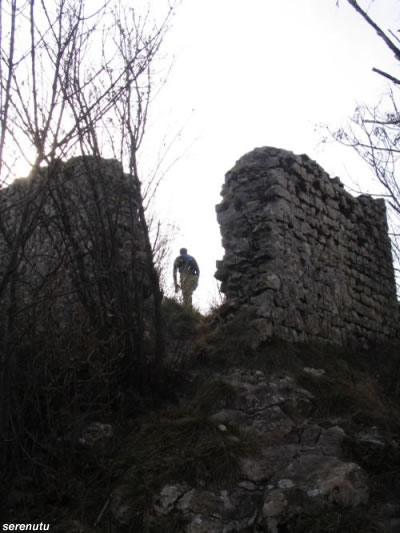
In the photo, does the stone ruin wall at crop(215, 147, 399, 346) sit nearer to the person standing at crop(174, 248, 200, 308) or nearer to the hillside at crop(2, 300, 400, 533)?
the hillside at crop(2, 300, 400, 533)

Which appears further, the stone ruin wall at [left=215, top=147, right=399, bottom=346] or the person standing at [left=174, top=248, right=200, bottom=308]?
the person standing at [left=174, top=248, right=200, bottom=308]

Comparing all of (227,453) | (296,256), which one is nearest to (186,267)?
(296,256)

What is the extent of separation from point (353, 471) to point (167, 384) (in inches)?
69.2

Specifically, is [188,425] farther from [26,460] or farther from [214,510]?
[26,460]

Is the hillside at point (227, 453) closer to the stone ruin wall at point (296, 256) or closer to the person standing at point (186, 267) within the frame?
the stone ruin wall at point (296, 256)

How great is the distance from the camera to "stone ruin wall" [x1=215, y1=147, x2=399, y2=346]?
207 inches

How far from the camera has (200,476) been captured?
334 centimetres

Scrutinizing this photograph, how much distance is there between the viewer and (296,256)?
557 centimetres

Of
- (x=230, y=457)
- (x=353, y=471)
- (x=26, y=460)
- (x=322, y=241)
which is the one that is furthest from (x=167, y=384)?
(x=322, y=241)

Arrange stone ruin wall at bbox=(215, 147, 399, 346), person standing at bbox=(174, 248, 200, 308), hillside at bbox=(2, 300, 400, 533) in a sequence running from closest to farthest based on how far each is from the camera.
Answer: hillside at bbox=(2, 300, 400, 533), stone ruin wall at bbox=(215, 147, 399, 346), person standing at bbox=(174, 248, 200, 308)

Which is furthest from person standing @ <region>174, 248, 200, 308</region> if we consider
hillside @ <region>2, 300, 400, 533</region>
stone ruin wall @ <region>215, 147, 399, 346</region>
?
hillside @ <region>2, 300, 400, 533</region>

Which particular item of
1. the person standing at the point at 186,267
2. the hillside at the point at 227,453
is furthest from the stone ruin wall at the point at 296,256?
the person standing at the point at 186,267

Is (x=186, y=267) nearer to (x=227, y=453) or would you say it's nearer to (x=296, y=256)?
(x=296, y=256)

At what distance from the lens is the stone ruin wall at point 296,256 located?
17.2 feet
